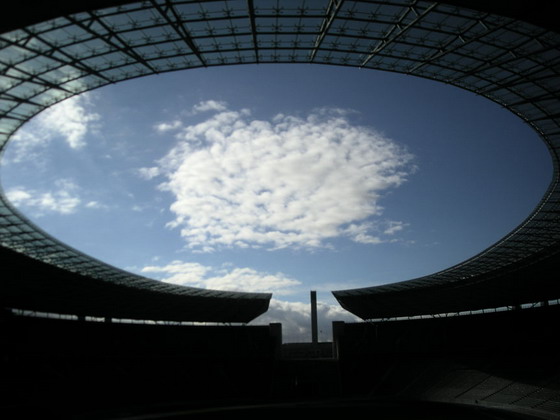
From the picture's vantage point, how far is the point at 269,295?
70.2 meters

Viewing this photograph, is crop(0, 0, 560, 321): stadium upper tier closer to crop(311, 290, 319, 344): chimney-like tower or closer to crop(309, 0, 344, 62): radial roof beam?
crop(309, 0, 344, 62): radial roof beam

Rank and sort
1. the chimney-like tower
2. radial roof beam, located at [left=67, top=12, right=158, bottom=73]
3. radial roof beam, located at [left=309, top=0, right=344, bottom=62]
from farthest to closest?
1. the chimney-like tower
2. radial roof beam, located at [left=309, top=0, right=344, bottom=62]
3. radial roof beam, located at [left=67, top=12, right=158, bottom=73]

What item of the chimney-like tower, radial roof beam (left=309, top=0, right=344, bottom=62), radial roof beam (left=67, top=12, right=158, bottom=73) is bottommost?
the chimney-like tower

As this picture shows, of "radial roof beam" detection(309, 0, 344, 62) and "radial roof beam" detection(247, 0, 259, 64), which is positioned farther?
"radial roof beam" detection(247, 0, 259, 64)

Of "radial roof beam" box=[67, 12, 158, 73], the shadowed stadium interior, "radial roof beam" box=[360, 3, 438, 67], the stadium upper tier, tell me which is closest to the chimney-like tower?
the shadowed stadium interior

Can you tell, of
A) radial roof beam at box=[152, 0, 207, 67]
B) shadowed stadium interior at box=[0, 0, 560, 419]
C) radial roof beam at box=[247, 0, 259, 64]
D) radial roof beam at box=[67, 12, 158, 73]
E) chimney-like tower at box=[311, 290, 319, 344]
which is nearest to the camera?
radial roof beam at box=[152, 0, 207, 67]

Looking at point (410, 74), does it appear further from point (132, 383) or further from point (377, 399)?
point (132, 383)

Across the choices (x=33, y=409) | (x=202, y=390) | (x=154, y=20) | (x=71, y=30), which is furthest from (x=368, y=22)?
(x=202, y=390)

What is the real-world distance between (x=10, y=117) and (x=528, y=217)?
136 ft

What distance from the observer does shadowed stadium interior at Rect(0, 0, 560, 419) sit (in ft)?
75.0

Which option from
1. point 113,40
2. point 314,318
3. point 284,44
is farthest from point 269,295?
point 113,40

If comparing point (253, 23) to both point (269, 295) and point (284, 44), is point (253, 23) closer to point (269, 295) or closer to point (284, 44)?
point (284, 44)

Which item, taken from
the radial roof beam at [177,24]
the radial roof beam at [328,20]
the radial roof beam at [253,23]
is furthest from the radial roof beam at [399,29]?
the radial roof beam at [177,24]

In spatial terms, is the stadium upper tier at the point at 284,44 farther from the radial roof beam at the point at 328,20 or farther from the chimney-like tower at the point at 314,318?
the chimney-like tower at the point at 314,318
